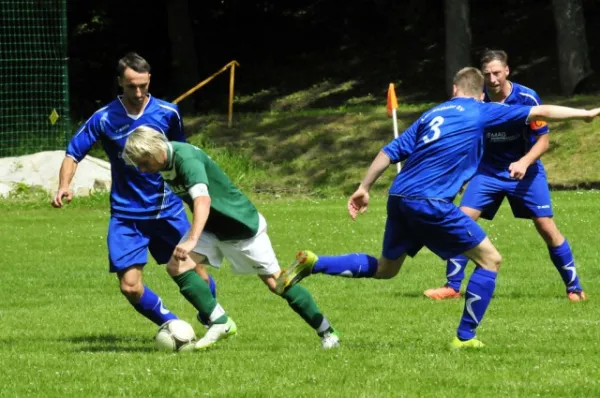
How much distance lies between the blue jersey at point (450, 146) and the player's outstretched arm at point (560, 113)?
59 millimetres

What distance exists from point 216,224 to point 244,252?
26cm

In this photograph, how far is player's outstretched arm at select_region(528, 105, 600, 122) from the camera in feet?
25.3

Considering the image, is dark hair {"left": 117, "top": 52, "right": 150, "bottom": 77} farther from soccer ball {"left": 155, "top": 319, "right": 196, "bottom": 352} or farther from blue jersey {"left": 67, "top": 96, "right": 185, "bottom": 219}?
soccer ball {"left": 155, "top": 319, "right": 196, "bottom": 352}

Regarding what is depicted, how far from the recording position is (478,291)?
805 cm

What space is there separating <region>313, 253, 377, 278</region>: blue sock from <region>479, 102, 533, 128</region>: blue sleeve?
1224 millimetres

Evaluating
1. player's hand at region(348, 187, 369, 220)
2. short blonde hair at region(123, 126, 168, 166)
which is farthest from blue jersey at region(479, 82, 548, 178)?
short blonde hair at region(123, 126, 168, 166)

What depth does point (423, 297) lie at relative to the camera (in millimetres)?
11555

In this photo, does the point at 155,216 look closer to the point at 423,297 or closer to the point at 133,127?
A: the point at 133,127

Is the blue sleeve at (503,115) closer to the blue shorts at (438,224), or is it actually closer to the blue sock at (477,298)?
the blue shorts at (438,224)

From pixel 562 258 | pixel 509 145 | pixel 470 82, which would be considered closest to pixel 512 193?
pixel 509 145

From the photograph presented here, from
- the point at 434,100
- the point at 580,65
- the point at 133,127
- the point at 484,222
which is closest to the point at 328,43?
the point at 434,100

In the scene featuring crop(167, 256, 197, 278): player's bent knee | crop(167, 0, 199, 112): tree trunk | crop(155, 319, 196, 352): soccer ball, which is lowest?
crop(167, 0, 199, 112): tree trunk

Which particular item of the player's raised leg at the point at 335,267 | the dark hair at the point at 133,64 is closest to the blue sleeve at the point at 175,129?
the dark hair at the point at 133,64

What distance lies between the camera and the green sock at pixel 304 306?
329 inches
